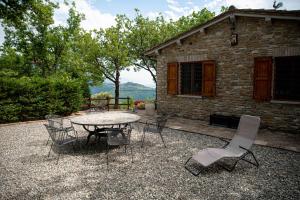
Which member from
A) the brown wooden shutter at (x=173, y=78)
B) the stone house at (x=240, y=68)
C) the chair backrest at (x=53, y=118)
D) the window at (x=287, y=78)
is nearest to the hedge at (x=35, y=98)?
the chair backrest at (x=53, y=118)

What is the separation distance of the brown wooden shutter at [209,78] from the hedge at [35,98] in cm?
659

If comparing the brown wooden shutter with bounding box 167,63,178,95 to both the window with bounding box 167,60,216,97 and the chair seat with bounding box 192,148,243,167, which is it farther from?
the chair seat with bounding box 192,148,243,167

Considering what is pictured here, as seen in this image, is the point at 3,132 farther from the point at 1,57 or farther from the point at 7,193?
the point at 1,57

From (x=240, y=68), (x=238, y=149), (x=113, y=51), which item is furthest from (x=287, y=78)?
(x=113, y=51)

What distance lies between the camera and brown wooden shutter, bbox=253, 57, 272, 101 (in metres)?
7.89

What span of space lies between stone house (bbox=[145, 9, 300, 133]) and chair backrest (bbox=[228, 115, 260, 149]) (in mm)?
3227

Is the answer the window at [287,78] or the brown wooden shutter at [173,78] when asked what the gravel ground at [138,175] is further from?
the brown wooden shutter at [173,78]

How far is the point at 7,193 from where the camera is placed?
12.8 feet

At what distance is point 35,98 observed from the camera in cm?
1014

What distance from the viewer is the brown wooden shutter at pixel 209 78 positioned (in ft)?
30.3

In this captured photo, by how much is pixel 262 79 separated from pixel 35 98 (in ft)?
31.0

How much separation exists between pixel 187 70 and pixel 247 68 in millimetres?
2779

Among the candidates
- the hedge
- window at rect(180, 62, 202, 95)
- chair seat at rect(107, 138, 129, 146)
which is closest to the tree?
the hedge

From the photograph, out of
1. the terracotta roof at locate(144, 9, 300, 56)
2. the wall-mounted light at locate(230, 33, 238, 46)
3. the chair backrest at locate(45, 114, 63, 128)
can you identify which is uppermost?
the terracotta roof at locate(144, 9, 300, 56)
